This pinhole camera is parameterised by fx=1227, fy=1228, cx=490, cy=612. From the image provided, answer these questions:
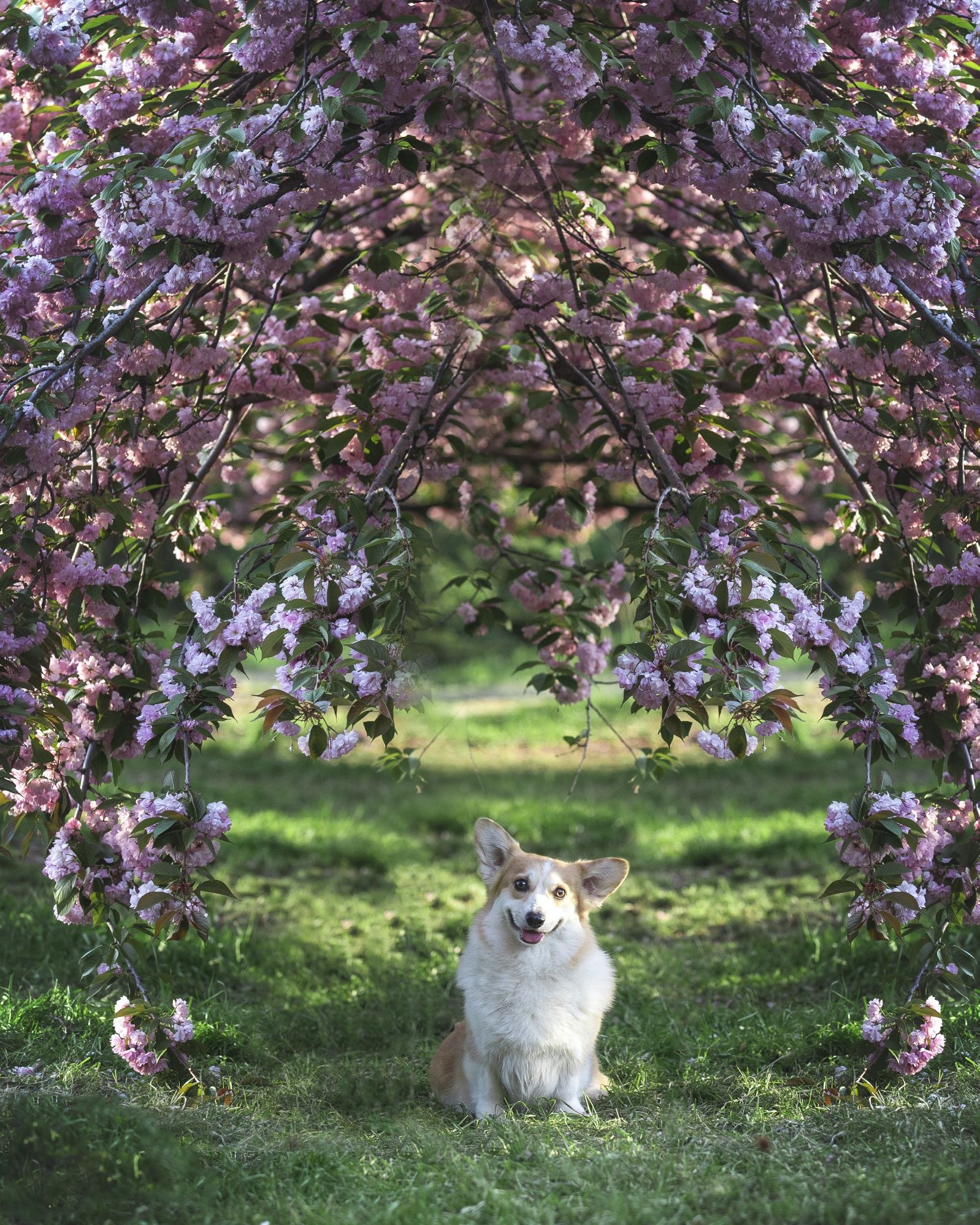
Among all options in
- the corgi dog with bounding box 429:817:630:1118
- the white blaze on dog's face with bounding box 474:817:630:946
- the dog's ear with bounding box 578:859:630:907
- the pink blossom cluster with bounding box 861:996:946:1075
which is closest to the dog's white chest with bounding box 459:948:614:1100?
the corgi dog with bounding box 429:817:630:1118

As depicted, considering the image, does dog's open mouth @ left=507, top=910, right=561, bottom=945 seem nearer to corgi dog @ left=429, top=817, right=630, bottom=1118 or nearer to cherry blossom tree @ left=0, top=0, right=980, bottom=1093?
corgi dog @ left=429, top=817, right=630, bottom=1118

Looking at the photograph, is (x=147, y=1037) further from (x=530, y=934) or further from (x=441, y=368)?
(x=441, y=368)

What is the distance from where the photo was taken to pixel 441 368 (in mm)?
4492

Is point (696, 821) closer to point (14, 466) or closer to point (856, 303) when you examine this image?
point (856, 303)

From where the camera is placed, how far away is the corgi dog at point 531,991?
3.79 meters

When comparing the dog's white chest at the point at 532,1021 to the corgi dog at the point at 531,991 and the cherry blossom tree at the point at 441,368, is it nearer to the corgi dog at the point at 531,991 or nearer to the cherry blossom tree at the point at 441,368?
the corgi dog at the point at 531,991

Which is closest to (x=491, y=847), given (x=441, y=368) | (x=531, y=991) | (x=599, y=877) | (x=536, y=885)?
(x=536, y=885)

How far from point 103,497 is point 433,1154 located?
2270 mm

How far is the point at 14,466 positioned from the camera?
12.1 ft

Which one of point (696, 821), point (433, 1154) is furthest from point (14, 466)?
point (696, 821)

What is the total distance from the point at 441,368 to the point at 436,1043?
261 centimetres

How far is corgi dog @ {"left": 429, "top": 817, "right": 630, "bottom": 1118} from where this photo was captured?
12.4ft

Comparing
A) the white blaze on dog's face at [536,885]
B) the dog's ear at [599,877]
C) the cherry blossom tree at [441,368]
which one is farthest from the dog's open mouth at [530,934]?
the cherry blossom tree at [441,368]

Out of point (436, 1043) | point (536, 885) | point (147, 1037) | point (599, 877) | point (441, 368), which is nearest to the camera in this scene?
point (147, 1037)
